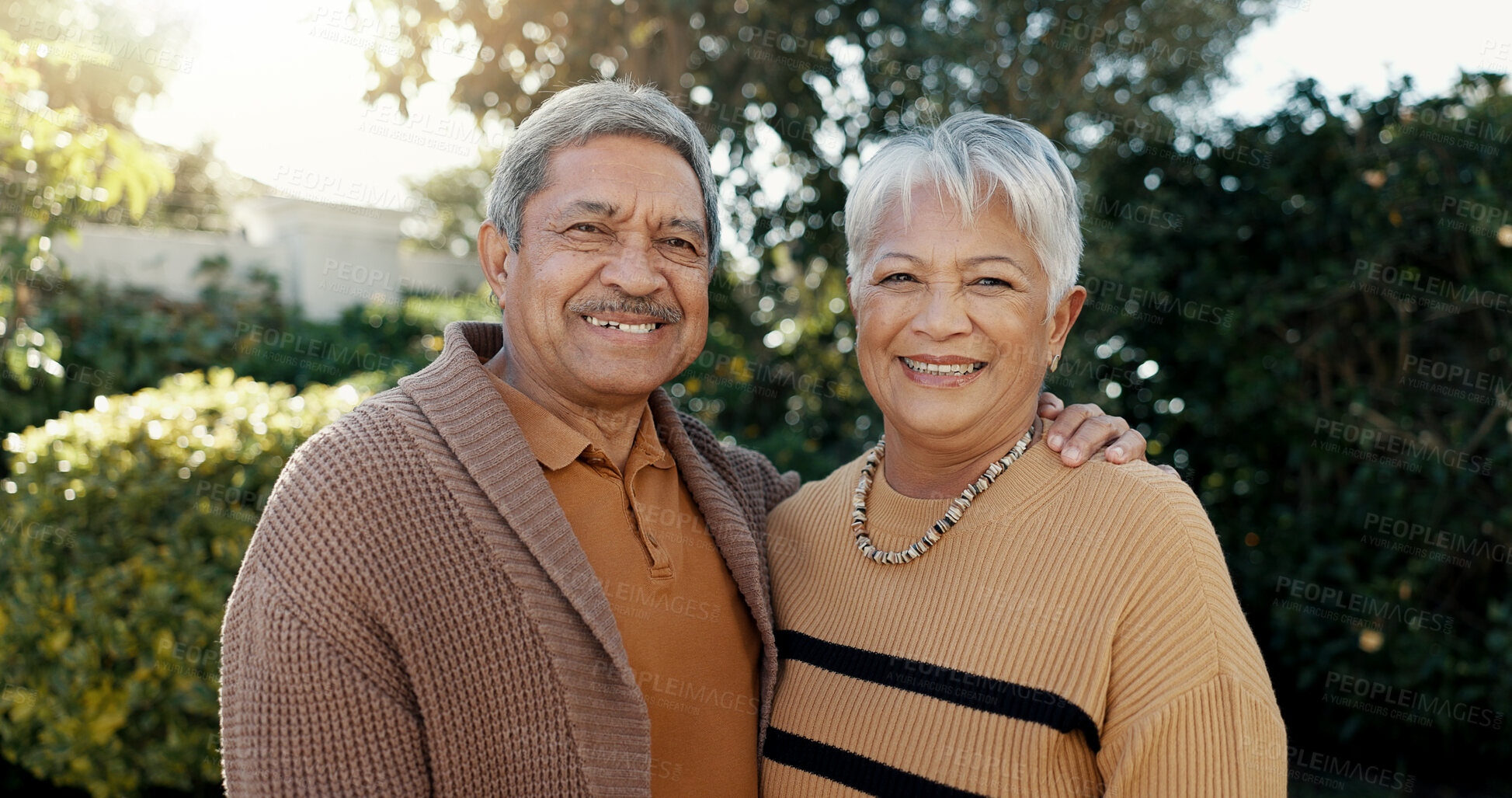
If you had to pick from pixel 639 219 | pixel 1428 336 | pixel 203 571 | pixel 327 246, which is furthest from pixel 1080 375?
pixel 327 246

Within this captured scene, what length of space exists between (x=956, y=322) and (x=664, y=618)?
2.84ft

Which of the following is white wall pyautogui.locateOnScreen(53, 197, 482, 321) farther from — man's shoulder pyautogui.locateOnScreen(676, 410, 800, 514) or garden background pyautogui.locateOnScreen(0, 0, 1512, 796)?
man's shoulder pyautogui.locateOnScreen(676, 410, 800, 514)

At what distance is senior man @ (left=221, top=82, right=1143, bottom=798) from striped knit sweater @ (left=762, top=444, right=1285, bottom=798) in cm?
14

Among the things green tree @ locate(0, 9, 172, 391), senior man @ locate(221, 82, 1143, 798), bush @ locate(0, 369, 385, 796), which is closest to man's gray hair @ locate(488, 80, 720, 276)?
senior man @ locate(221, 82, 1143, 798)

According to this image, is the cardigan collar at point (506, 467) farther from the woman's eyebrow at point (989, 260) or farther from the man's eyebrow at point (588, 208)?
the woman's eyebrow at point (989, 260)

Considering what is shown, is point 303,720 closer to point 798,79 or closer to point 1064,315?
point 1064,315

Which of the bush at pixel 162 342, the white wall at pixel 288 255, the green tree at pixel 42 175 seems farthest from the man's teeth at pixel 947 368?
the white wall at pixel 288 255

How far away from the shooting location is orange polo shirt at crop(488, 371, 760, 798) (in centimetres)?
191

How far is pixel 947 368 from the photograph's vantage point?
2.07 m

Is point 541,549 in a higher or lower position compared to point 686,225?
lower

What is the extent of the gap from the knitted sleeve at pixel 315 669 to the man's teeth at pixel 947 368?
1143 mm

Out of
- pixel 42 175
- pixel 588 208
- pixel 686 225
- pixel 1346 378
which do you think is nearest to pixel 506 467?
pixel 588 208

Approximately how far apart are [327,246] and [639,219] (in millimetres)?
8303

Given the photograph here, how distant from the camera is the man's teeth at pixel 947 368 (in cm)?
206
